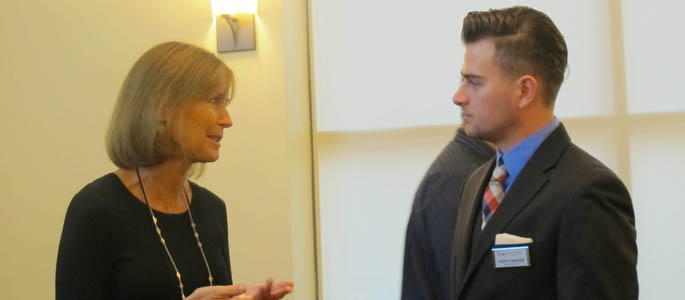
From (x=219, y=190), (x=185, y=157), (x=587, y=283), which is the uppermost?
(x=185, y=157)

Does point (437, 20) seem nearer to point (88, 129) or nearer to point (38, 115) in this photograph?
point (88, 129)

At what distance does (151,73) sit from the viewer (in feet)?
6.98

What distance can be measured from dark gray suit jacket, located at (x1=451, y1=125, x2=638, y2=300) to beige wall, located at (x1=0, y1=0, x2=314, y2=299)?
2.66 m

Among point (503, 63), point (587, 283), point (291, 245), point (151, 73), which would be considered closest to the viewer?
point (587, 283)

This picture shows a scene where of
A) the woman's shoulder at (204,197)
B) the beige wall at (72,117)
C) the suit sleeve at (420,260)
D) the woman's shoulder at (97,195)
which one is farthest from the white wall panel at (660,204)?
the woman's shoulder at (97,195)

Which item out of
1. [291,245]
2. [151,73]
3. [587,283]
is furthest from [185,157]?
[291,245]

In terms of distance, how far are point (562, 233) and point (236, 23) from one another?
305cm

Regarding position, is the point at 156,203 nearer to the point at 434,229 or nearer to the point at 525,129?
the point at 434,229

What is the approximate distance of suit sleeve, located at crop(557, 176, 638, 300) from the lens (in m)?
1.58

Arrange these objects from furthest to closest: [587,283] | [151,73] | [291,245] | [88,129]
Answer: [88,129] < [291,245] < [151,73] < [587,283]

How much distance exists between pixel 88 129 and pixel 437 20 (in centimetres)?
228

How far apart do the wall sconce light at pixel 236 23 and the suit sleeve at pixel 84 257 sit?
2463 millimetres

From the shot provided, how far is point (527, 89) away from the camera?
1887 millimetres

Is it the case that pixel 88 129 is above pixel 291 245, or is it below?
above
